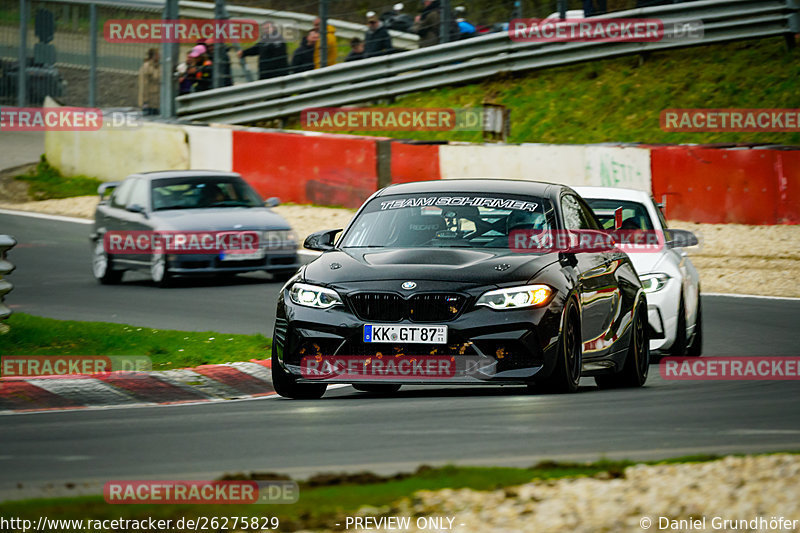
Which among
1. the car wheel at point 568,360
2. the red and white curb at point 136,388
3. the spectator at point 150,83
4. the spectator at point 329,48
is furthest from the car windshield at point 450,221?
the spectator at point 150,83

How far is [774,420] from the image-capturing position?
7.81 meters

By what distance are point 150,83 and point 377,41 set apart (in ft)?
16.0

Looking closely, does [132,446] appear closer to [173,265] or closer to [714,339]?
[714,339]

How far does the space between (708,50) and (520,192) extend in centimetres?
1845

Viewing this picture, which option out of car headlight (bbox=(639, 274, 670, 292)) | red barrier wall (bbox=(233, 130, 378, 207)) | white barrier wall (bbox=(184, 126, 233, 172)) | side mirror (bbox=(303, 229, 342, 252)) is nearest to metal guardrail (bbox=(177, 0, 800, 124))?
white barrier wall (bbox=(184, 126, 233, 172))

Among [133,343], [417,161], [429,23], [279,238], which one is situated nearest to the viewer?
[133,343]

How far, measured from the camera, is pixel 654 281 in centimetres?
1221

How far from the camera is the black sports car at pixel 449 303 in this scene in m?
8.71

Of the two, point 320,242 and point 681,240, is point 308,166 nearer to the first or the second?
point 681,240

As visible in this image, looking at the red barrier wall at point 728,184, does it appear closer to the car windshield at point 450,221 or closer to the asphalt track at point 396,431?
the asphalt track at point 396,431

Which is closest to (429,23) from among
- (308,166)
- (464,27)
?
(464,27)

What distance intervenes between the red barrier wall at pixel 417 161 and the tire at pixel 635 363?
1294 cm

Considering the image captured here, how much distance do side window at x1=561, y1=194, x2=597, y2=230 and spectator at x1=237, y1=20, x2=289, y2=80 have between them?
19646mm

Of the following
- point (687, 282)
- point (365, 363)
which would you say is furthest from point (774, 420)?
point (687, 282)
